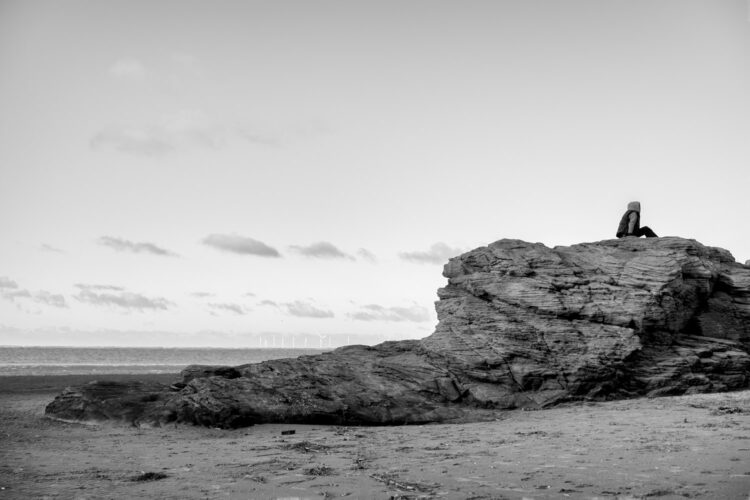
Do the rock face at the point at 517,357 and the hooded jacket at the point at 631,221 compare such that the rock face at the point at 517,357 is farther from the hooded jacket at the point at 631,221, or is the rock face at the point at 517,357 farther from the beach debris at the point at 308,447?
the beach debris at the point at 308,447

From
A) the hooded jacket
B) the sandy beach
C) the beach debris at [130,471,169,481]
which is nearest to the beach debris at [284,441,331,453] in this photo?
the sandy beach

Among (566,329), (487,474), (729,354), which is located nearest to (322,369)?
(566,329)

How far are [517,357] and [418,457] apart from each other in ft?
33.5

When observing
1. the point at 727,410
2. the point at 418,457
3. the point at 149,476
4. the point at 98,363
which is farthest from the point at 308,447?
the point at 98,363

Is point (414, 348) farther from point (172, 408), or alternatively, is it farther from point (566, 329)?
point (172, 408)

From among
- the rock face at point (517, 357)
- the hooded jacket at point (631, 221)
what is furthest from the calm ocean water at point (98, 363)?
the hooded jacket at point (631, 221)

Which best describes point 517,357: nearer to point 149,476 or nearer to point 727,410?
point 727,410

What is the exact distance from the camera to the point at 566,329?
82.3 ft

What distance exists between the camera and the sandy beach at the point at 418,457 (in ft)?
39.0

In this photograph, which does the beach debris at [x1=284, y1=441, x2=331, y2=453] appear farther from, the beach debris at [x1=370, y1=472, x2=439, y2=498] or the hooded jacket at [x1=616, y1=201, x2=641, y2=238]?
the hooded jacket at [x1=616, y1=201, x2=641, y2=238]

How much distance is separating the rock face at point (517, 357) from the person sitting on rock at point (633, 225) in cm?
226

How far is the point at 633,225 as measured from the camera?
3097cm

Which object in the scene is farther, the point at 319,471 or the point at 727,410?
the point at 727,410

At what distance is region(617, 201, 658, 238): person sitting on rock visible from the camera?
31.0m
